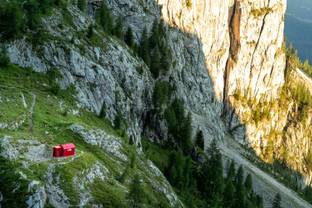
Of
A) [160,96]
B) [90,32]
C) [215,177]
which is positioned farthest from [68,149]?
[160,96]

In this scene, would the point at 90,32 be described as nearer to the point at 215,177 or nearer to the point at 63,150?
the point at 215,177

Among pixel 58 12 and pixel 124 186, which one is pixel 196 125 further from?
pixel 124 186

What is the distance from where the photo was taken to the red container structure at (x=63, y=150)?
6538 cm

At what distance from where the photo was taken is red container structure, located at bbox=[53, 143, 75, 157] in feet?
214

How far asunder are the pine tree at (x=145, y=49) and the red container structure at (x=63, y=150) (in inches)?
3603

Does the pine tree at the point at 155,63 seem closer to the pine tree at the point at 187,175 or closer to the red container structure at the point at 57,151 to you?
the pine tree at the point at 187,175

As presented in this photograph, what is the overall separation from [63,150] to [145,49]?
96.7m

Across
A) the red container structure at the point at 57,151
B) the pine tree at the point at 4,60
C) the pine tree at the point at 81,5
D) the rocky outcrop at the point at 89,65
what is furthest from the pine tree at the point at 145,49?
the red container structure at the point at 57,151

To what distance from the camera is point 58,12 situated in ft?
359

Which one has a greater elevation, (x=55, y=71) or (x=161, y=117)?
(x=55, y=71)

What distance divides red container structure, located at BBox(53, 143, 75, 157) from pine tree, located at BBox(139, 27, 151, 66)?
9152 centimetres

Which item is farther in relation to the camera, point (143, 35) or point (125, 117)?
point (143, 35)

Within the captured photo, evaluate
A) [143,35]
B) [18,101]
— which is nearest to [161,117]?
[143,35]

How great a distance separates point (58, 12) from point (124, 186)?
170ft
